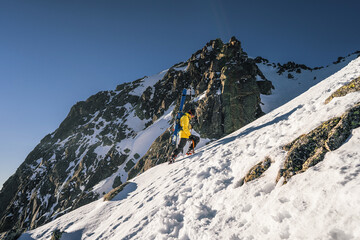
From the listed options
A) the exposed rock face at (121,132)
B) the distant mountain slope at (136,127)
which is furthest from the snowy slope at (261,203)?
the exposed rock face at (121,132)

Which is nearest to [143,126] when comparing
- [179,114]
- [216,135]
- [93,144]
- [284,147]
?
[93,144]

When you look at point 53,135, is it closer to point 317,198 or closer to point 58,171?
point 58,171

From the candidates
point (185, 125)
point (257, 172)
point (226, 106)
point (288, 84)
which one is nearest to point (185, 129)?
point (185, 125)

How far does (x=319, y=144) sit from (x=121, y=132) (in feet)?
183

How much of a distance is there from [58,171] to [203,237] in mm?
66809

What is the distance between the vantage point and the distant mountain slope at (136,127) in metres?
27.3

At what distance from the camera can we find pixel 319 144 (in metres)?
3.31

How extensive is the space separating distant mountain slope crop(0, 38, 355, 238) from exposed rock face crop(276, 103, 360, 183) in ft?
67.5

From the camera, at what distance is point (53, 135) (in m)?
82.8

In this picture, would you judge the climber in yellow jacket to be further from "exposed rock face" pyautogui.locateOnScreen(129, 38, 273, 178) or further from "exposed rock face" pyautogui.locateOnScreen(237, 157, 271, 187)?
"exposed rock face" pyautogui.locateOnScreen(129, 38, 273, 178)

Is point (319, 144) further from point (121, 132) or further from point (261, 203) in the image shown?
point (121, 132)

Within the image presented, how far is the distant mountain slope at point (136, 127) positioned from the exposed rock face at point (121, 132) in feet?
0.52

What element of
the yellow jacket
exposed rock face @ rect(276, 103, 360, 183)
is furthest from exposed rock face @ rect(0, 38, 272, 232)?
exposed rock face @ rect(276, 103, 360, 183)

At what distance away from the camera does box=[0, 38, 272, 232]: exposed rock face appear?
88.7 feet
